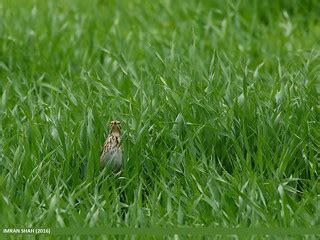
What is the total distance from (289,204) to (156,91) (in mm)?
1149

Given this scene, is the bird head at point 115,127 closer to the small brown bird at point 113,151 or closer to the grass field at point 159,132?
the small brown bird at point 113,151

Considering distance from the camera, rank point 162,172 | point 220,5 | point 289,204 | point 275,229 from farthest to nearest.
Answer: point 220,5 < point 162,172 < point 289,204 < point 275,229

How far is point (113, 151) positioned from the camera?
4.27 meters

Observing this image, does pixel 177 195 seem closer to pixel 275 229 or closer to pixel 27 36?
pixel 275 229

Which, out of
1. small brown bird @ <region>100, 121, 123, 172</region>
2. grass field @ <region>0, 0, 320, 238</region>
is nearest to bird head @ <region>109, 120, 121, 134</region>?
small brown bird @ <region>100, 121, 123, 172</region>

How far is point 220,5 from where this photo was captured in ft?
22.9

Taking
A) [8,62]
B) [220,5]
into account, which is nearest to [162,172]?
[8,62]

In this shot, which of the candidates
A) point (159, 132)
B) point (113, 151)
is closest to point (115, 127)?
point (113, 151)

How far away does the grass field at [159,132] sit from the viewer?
3990mm

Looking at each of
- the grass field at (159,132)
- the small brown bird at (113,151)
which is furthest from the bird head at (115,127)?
the grass field at (159,132)

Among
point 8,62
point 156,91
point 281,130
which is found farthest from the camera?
point 8,62

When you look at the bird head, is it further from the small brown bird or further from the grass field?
the grass field

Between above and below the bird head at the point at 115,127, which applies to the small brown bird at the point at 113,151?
below

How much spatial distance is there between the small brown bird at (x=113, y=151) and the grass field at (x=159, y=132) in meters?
0.07
